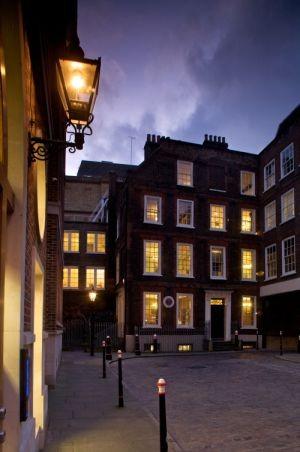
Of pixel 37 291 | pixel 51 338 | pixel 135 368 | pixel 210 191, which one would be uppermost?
pixel 210 191

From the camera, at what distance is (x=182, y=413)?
1012cm

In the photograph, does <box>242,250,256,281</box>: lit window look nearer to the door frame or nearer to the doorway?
the door frame

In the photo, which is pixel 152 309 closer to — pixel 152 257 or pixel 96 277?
pixel 152 257

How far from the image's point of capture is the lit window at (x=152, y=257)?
32.1 metres

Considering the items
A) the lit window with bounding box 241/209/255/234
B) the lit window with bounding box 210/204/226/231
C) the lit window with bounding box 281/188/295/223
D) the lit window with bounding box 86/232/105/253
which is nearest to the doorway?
the lit window with bounding box 210/204/226/231

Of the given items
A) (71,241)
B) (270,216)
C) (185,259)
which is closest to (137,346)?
(185,259)

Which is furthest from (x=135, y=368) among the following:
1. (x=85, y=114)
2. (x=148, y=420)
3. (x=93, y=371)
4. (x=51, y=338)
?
(x=85, y=114)

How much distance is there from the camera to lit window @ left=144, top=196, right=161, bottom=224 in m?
32.4

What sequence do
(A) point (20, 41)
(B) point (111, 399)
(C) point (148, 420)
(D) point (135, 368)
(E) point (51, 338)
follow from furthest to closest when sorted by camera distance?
(D) point (135, 368)
(E) point (51, 338)
(B) point (111, 399)
(C) point (148, 420)
(A) point (20, 41)

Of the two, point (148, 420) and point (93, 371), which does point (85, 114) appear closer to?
point (148, 420)

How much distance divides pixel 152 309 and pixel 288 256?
30.8 ft

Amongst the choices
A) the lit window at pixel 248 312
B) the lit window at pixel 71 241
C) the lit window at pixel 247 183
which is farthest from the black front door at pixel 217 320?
the lit window at pixel 71 241

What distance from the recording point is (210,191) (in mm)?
34375

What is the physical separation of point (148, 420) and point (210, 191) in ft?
86.7
